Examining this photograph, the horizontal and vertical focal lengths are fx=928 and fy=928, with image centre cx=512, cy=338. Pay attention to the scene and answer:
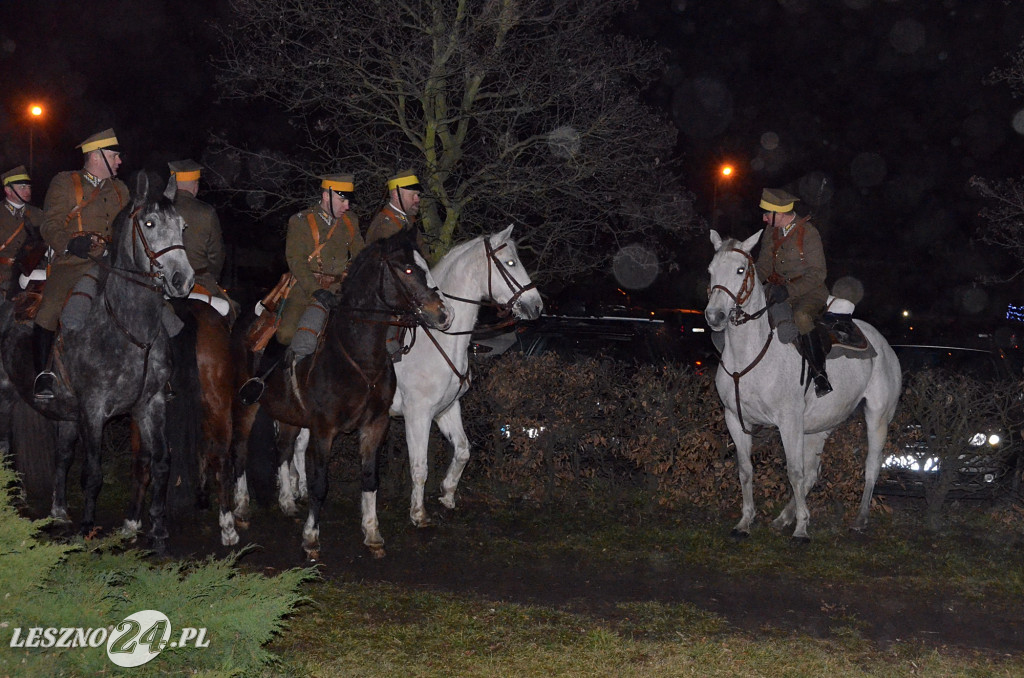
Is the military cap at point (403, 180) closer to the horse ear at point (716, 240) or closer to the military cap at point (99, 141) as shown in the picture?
the military cap at point (99, 141)

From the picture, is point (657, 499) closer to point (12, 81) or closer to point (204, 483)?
point (204, 483)

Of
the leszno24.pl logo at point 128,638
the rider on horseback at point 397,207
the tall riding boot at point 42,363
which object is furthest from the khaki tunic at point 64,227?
the leszno24.pl logo at point 128,638

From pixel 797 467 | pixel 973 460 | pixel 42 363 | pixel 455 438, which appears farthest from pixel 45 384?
pixel 973 460

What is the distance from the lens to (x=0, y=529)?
13.5 ft

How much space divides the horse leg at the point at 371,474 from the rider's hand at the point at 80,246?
8.43 feet

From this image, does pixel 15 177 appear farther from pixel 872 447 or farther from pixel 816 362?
pixel 872 447

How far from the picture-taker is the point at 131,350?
7.25 meters

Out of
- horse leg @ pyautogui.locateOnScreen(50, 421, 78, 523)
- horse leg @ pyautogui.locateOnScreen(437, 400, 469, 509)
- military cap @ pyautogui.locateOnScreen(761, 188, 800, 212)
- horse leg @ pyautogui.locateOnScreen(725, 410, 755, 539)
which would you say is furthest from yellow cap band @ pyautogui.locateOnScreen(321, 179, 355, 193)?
horse leg @ pyautogui.locateOnScreen(725, 410, 755, 539)

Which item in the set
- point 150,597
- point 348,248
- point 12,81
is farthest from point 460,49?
point 12,81

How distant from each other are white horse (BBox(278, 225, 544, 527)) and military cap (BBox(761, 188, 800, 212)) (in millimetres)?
2331

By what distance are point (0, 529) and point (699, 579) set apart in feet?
16.7

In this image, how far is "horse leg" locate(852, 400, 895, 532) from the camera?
359 inches

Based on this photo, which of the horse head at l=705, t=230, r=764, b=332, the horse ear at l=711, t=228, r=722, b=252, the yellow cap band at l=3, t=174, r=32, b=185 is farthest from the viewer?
the yellow cap band at l=3, t=174, r=32, b=185

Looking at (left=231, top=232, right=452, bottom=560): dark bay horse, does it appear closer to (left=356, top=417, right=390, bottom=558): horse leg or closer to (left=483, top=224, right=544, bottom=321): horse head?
(left=356, top=417, right=390, bottom=558): horse leg
